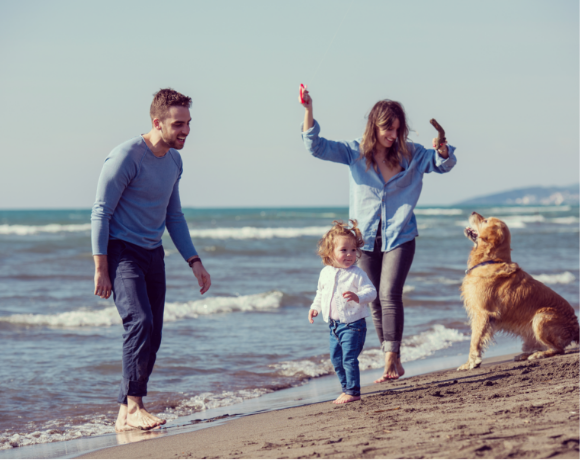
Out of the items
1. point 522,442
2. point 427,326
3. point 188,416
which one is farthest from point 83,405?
point 427,326

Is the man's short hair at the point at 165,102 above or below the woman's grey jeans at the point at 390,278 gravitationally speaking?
above

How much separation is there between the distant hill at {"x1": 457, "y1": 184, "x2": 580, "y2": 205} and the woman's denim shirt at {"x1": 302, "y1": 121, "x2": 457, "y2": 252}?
151836 mm

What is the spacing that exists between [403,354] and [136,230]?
3425 mm

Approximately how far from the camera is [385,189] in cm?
424

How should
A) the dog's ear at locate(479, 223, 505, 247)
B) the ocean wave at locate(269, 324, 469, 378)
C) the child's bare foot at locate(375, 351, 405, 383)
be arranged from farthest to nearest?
1. the ocean wave at locate(269, 324, 469, 378)
2. the dog's ear at locate(479, 223, 505, 247)
3. the child's bare foot at locate(375, 351, 405, 383)

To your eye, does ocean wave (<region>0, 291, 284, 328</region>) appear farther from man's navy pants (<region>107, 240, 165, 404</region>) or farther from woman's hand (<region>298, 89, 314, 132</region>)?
woman's hand (<region>298, 89, 314, 132</region>)

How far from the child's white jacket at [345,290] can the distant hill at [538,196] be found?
6008 inches

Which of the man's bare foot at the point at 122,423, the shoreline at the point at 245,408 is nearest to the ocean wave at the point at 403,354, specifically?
the shoreline at the point at 245,408

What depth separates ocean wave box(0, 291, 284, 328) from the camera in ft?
24.1

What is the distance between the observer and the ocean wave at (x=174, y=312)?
7352 millimetres

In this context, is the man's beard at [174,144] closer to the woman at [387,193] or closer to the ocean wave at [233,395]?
the woman at [387,193]

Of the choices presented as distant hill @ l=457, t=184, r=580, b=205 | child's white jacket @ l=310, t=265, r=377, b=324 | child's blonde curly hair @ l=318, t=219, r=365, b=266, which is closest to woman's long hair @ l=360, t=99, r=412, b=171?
child's blonde curly hair @ l=318, t=219, r=365, b=266

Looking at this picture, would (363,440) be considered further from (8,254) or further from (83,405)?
(8,254)

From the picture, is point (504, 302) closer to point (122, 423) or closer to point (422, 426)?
point (422, 426)
